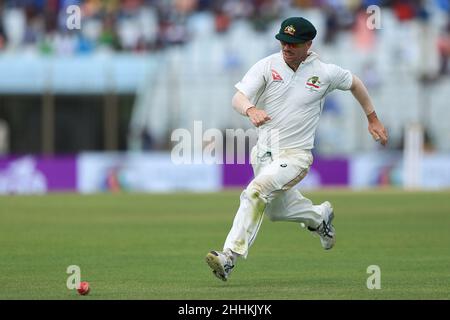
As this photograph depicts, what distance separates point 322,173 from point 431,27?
668 cm

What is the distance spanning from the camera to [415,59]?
34188 millimetres

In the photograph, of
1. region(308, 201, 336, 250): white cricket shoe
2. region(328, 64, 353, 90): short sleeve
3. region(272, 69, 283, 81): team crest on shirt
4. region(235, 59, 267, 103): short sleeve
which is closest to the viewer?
region(235, 59, 267, 103): short sleeve

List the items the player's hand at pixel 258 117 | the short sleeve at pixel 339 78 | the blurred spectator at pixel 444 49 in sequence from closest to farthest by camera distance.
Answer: the player's hand at pixel 258 117 → the short sleeve at pixel 339 78 → the blurred spectator at pixel 444 49

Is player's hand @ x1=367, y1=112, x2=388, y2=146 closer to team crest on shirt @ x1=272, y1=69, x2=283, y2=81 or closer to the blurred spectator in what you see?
team crest on shirt @ x1=272, y1=69, x2=283, y2=81

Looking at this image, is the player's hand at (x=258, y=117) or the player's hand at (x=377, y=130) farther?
the player's hand at (x=377, y=130)

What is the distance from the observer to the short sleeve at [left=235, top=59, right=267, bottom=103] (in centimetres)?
1030

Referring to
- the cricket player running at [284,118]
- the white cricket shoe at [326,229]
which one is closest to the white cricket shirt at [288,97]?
the cricket player running at [284,118]

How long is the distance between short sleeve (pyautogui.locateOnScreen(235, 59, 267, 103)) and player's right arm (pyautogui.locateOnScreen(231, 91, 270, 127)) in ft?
0.28

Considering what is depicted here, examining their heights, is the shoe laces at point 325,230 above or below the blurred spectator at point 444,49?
below

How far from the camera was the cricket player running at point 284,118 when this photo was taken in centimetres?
1016

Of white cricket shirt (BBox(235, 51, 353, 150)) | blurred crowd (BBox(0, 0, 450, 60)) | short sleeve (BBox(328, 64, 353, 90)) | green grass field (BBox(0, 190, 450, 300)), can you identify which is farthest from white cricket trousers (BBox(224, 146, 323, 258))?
blurred crowd (BBox(0, 0, 450, 60))

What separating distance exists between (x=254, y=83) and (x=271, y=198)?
3.65ft

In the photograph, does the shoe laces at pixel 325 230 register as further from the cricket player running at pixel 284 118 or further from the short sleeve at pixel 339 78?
the short sleeve at pixel 339 78
